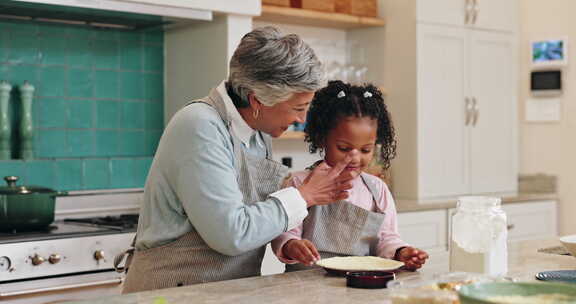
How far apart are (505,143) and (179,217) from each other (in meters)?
3.33

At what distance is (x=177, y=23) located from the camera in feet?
12.2

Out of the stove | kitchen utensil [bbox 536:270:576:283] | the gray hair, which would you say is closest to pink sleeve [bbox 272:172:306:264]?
the gray hair

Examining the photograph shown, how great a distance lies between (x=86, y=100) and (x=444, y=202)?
2.03 meters

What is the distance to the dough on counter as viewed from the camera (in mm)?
1936

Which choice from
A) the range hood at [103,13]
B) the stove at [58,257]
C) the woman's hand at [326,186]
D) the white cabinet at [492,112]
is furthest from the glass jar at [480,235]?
the white cabinet at [492,112]

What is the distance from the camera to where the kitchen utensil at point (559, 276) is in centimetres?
189

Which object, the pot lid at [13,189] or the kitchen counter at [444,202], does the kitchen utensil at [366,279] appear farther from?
the kitchen counter at [444,202]

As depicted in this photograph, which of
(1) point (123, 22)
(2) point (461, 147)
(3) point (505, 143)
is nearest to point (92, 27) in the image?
(1) point (123, 22)

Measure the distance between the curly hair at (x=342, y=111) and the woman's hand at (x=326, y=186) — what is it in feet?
0.76

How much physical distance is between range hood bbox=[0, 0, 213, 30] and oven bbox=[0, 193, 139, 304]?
0.90 metres

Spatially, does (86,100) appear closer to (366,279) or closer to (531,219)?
(366,279)

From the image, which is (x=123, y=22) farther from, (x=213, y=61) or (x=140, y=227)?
(x=140, y=227)

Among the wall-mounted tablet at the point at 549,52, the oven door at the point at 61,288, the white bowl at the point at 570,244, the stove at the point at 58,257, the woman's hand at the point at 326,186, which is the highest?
the wall-mounted tablet at the point at 549,52

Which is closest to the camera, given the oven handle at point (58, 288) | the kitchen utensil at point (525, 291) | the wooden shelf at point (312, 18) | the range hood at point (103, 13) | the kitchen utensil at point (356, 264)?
the kitchen utensil at point (525, 291)
